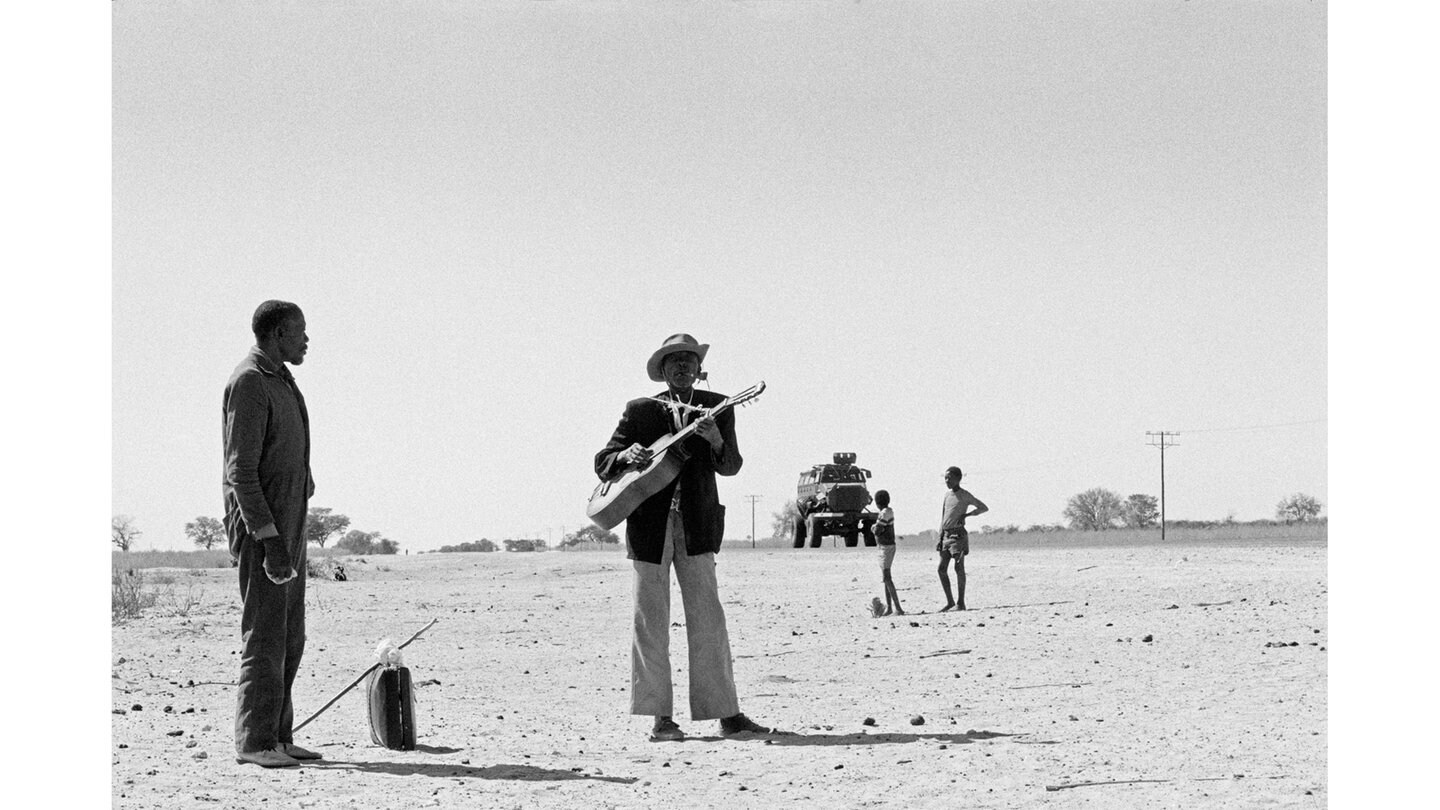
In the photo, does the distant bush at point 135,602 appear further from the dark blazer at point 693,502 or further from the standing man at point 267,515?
the dark blazer at point 693,502

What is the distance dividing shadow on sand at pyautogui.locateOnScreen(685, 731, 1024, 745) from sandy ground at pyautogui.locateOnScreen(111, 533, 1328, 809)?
0.03 m

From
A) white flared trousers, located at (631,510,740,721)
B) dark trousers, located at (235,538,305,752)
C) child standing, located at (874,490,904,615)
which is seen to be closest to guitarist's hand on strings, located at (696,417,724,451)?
white flared trousers, located at (631,510,740,721)

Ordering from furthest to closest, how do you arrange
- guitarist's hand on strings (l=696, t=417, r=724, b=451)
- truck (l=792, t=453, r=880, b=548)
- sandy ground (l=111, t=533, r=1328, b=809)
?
truck (l=792, t=453, r=880, b=548), guitarist's hand on strings (l=696, t=417, r=724, b=451), sandy ground (l=111, t=533, r=1328, b=809)

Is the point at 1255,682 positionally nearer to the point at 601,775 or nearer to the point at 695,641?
the point at 695,641

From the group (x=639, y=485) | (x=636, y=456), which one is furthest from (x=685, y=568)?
(x=636, y=456)

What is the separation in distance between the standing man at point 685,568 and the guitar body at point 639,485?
1.7 inches

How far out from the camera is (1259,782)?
6.53m

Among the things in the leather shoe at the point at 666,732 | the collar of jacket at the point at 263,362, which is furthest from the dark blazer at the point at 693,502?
the collar of jacket at the point at 263,362

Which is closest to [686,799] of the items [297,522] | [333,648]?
[297,522]

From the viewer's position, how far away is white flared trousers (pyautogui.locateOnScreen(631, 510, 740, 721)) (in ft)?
26.9

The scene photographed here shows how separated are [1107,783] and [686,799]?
185 cm

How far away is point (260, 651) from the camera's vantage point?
281 inches

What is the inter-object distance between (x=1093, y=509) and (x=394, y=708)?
10052 cm

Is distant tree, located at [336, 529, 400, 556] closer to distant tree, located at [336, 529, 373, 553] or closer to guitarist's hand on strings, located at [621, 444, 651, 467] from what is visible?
distant tree, located at [336, 529, 373, 553]
